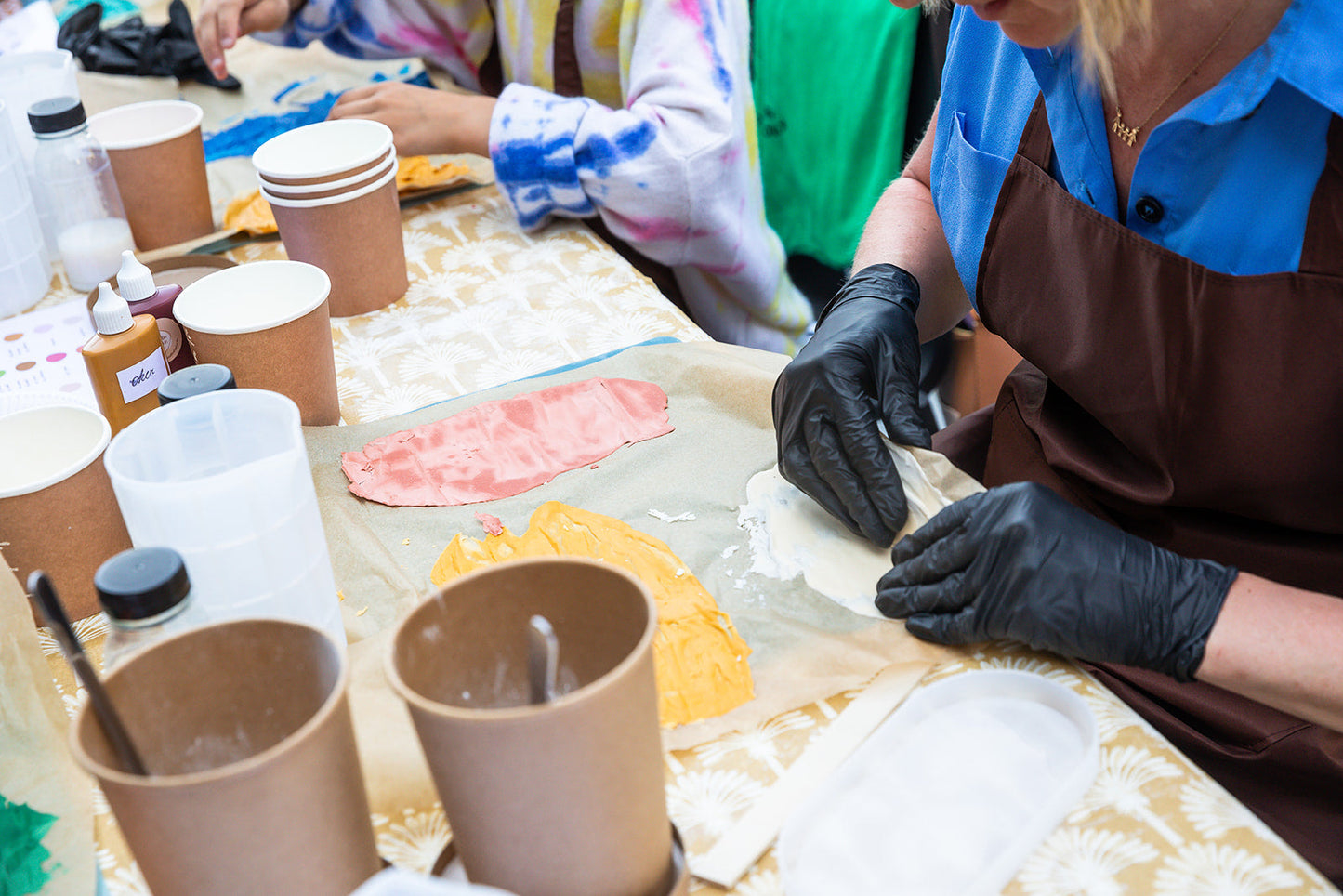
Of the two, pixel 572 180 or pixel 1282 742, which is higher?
pixel 572 180

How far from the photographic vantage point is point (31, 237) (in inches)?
58.2

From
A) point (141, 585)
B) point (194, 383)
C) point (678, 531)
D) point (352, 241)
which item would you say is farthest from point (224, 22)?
point (141, 585)

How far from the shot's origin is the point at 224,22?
6.39 feet

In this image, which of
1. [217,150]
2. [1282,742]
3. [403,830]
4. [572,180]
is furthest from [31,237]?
[1282,742]

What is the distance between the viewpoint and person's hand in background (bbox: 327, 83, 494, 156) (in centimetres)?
166

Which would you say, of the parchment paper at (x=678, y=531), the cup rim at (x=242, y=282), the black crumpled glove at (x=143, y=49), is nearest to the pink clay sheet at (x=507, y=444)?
the parchment paper at (x=678, y=531)

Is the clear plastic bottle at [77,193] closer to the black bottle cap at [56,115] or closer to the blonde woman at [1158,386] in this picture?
the black bottle cap at [56,115]

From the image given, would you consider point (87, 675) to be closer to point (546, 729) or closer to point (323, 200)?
point (546, 729)

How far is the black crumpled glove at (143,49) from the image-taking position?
219cm

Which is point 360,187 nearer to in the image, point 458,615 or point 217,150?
point 217,150

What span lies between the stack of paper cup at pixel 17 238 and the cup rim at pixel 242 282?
0.50 m

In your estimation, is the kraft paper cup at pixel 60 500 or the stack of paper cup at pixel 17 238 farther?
the stack of paper cup at pixel 17 238

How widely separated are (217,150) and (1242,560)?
1.84 metres

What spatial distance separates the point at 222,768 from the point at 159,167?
1301 millimetres
